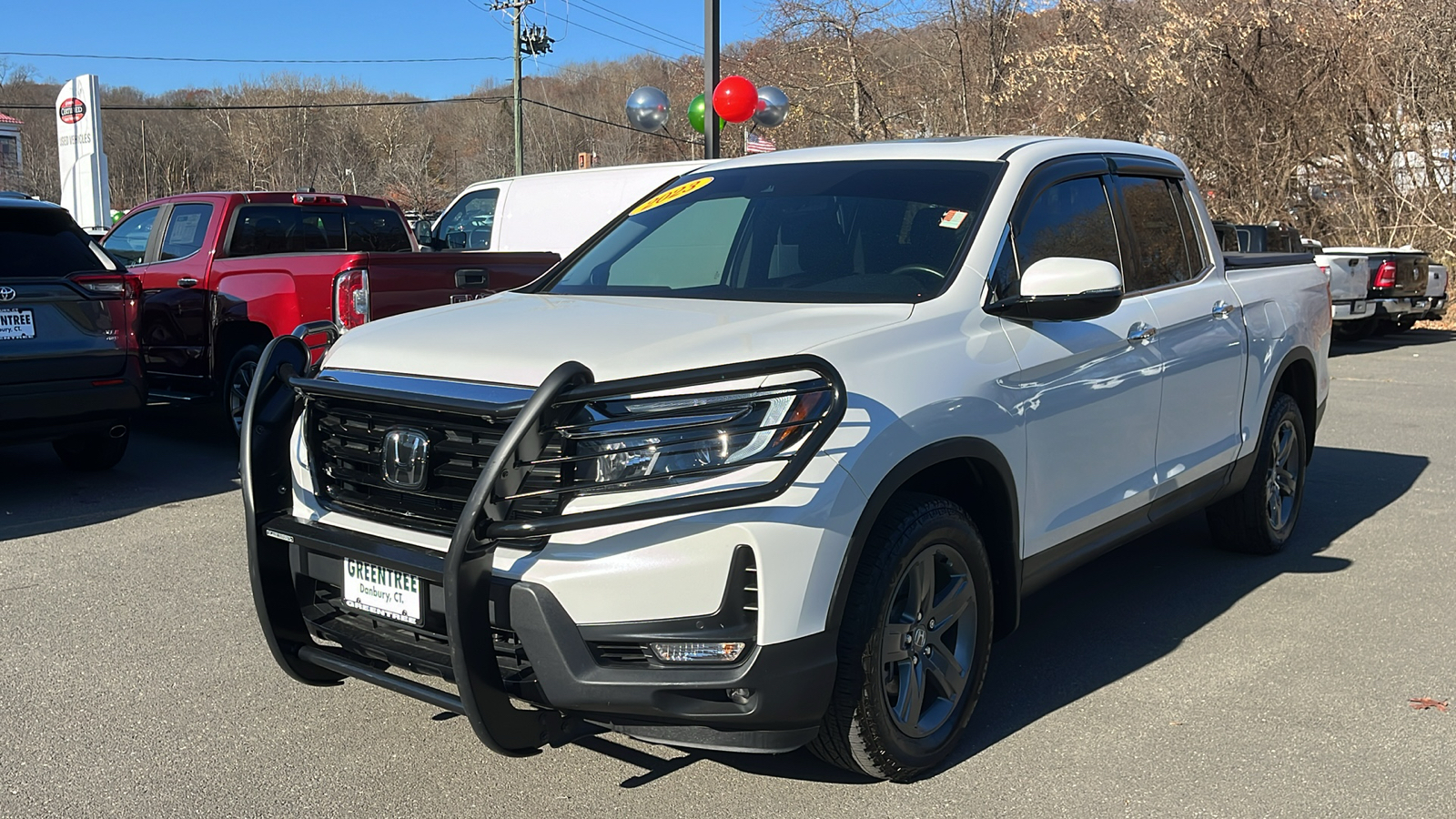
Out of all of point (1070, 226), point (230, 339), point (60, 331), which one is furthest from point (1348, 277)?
point (60, 331)

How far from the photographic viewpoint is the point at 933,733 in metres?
3.64

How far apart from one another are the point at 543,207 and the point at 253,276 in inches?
113

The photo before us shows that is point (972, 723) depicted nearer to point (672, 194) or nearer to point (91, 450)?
point (672, 194)

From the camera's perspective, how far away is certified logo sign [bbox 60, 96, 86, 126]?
26.0 metres

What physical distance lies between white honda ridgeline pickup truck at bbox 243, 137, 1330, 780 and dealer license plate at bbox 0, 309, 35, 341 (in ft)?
13.2

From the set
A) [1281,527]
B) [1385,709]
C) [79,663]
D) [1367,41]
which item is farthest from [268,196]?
[1367,41]

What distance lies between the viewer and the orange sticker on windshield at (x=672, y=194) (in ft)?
16.4

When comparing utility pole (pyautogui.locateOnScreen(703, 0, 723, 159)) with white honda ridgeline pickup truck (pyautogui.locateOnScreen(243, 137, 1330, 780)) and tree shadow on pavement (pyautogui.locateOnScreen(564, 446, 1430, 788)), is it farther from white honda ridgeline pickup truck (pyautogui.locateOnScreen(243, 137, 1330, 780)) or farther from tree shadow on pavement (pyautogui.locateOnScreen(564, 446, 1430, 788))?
white honda ridgeline pickup truck (pyautogui.locateOnScreen(243, 137, 1330, 780))

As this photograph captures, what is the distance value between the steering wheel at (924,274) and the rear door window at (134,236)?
25.4ft

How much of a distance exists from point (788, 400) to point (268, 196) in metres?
7.69

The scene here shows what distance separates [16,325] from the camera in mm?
7023

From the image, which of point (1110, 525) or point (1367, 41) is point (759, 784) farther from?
point (1367, 41)

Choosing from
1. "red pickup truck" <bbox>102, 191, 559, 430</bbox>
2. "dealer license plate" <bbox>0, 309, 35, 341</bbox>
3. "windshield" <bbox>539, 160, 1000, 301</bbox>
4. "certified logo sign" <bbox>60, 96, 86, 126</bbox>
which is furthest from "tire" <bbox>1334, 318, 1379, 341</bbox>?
"certified logo sign" <bbox>60, 96, 86, 126</bbox>

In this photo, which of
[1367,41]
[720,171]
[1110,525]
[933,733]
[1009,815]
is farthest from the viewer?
[1367,41]
